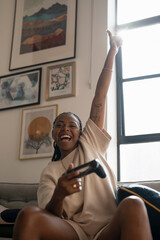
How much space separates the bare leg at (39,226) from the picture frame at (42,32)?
7.29 ft

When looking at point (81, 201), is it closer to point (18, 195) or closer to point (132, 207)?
point (132, 207)

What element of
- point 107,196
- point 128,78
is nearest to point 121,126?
point 128,78

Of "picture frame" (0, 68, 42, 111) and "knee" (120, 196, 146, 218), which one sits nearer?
"knee" (120, 196, 146, 218)

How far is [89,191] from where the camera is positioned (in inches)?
61.6

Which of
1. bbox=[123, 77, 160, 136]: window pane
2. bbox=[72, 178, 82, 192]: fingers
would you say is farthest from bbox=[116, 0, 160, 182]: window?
bbox=[72, 178, 82, 192]: fingers

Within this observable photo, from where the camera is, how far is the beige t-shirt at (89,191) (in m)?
1.49

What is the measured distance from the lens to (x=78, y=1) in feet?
11.4

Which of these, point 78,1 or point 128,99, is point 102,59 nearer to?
point 128,99

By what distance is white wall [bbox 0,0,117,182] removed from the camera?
121 inches

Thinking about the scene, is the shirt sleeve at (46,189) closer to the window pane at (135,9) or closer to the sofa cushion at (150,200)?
the sofa cushion at (150,200)

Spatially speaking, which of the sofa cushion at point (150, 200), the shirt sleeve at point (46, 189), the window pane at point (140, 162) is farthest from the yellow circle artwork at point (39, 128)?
the sofa cushion at point (150, 200)

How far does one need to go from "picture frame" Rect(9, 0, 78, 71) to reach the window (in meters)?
0.53

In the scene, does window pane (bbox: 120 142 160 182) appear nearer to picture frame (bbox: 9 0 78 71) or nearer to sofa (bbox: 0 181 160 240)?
sofa (bbox: 0 181 160 240)

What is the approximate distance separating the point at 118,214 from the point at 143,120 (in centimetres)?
195
